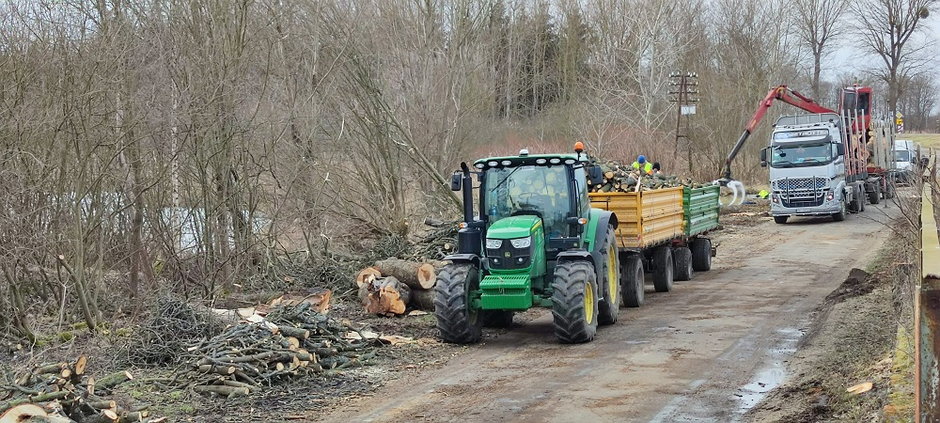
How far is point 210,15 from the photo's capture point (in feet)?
48.1

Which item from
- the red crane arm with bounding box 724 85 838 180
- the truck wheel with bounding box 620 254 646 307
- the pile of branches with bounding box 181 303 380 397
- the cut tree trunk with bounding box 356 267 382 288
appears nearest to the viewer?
the pile of branches with bounding box 181 303 380 397

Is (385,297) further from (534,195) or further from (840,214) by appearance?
(840,214)

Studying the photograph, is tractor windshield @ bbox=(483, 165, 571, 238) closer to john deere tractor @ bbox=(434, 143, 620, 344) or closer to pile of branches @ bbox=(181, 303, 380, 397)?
john deere tractor @ bbox=(434, 143, 620, 344)

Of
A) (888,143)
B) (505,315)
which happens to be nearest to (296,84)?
(505,315)

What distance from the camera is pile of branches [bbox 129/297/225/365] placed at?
962cm

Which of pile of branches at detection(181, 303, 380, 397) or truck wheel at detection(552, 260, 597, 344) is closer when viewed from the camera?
pile of branches at detection(181, 303, 380, 397)

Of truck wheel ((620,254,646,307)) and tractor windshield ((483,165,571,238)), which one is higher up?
tractor windshield ((483,165,571,238))

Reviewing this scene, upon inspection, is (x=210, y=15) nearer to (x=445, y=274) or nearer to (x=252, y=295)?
(x=252, y=295)

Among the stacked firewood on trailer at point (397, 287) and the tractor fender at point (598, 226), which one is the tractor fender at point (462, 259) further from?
the stacked firewood on trailer at point (397, 287)

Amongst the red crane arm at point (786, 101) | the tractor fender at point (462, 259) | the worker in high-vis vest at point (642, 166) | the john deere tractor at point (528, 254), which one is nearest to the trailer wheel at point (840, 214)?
the red crane arm at point (786, 101)

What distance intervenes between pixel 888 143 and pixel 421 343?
26.5 m

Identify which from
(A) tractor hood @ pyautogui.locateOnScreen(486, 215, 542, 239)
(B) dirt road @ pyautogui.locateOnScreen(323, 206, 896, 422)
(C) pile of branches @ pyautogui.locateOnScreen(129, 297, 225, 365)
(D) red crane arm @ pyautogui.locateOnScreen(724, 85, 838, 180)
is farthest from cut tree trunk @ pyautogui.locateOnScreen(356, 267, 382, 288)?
(D) red crane arm @ pyautogui.locateOnScreen(724, 85, 838, 180)

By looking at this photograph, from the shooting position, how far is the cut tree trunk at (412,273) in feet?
43.0

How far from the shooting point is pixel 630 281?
45.6ft
